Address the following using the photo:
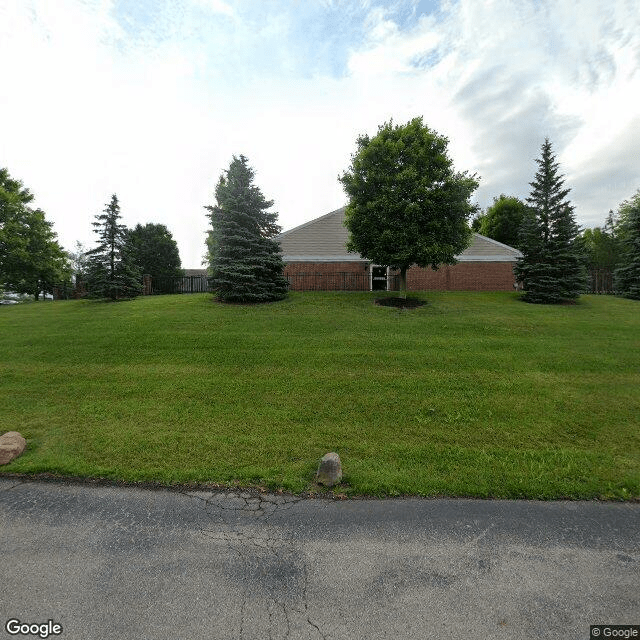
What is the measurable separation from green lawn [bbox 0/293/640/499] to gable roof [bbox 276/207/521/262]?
472 inches

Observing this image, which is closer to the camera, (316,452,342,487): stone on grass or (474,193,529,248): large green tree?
(316,452,342,487): stone on grass

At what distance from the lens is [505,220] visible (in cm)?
3619

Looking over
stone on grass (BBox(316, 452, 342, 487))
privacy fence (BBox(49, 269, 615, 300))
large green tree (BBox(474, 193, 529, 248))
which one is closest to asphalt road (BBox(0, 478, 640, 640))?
stone on grass (BBox(316, 452, 342, 487))

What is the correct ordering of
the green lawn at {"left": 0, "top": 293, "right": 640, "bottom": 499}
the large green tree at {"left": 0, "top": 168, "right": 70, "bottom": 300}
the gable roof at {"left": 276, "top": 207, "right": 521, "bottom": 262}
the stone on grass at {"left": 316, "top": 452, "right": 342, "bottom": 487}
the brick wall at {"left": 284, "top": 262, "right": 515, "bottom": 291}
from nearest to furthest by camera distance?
the stone on grass at {"left": 316, "top": 452, "right": 342, "bottom": 487}, the green lawn at {"left": 0, "top": 293, "right": 640, "bottom": 499}, the large green tree at {"left": 0, "top": 168, "right": 70, "bottom": 300}, the brick wall at {"left": 284, "top": 262, "right": 515, "bottom": 291}, the gable roof at {"left": 276, "top": 207, "right": 521, "bottom": 262}

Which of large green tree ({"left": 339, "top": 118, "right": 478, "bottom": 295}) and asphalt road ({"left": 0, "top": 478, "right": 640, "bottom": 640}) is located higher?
large green tree ({"left": 339, "top": 118, "right": 478, "bottom": 295})

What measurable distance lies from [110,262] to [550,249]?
22822 mm

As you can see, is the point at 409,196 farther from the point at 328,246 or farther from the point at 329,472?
the point at 329,472

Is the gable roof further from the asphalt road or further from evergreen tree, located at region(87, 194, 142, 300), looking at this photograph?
the asphalt road

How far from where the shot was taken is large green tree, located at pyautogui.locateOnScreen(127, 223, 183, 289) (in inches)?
1155

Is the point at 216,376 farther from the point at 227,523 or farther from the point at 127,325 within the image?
the point at 127,325

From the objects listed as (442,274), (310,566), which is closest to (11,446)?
(310,566)

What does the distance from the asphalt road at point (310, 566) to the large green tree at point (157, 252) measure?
90.5 ft

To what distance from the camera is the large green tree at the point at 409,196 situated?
1380 centimetres

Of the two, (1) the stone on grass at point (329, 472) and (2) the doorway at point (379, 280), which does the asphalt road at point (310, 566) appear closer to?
(1) the stone on grass at point (329, 472)
